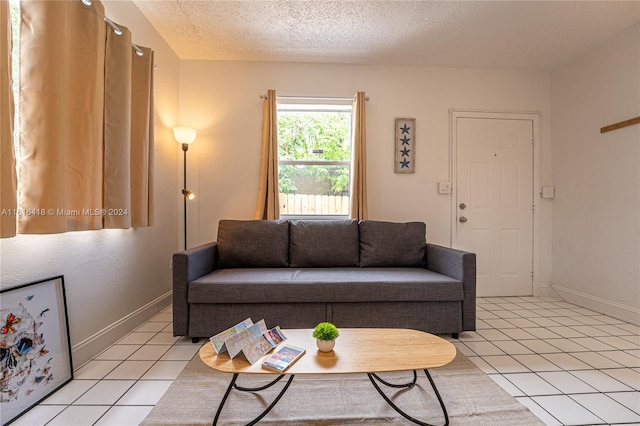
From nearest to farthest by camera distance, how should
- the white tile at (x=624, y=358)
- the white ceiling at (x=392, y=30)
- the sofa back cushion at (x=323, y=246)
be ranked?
1. the white tile at (x=624, y=358)
2. the white ceiling at (x=392, y=30)
3. the sofa back cushion at (x=323, y=246)

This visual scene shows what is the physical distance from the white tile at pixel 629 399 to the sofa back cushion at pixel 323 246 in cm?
175

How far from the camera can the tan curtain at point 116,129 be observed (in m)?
1.78

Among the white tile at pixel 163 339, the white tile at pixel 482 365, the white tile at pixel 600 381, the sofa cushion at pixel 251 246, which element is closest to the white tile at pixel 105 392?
the white tile at pixel 163 339

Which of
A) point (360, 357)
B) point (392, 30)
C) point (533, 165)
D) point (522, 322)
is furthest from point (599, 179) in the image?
point (360, 357)

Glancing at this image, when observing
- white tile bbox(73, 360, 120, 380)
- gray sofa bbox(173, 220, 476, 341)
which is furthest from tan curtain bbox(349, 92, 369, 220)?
white tile bbox(73, 360, 120, 380)

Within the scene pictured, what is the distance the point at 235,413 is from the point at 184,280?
3.31 ft

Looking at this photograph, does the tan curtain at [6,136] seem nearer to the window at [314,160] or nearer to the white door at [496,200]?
the window at [314,160]

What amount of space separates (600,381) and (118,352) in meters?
2.98

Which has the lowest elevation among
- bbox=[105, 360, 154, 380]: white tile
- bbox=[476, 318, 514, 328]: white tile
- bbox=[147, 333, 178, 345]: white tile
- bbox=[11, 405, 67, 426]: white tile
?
bbox=[476, 318, 514, 328]: white tile

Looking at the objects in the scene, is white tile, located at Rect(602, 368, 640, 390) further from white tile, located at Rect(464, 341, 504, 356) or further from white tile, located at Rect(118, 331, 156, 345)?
white tile, located at Rect(118, 331, 156, 345)

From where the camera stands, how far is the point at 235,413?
1.32 m

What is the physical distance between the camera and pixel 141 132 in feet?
6.89

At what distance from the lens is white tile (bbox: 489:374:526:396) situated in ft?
4.89

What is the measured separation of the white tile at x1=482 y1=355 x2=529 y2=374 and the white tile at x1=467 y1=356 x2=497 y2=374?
0.10 feet
